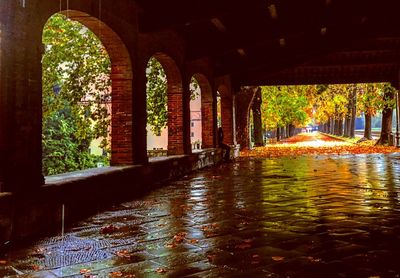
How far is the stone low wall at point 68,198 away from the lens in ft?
16.9

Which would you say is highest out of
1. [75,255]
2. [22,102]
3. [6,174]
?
[22,102]

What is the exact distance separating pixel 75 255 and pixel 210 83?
511 inches

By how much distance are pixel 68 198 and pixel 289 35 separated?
9.72 meters

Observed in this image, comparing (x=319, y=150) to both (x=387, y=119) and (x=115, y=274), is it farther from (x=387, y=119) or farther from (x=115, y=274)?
(x=115, y=274)

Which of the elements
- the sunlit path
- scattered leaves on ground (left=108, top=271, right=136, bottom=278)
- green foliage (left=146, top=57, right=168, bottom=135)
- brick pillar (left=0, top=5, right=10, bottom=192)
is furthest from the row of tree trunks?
scattered leaves on ground (left=108, top=271, right=136, bottom=278)

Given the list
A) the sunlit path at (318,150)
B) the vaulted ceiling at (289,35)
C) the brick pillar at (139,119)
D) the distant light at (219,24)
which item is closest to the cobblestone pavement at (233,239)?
the brick pillar at (139,119)

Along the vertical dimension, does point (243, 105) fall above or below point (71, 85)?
below

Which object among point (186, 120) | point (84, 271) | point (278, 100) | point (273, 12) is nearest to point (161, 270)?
point (84, 271)

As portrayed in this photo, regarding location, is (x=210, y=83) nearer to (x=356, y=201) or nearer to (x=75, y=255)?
(x=356, y=201)

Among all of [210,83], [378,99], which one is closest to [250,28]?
[210,83]

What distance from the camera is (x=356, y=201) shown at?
7457 millimetres

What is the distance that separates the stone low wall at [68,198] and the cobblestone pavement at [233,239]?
27 centimetres

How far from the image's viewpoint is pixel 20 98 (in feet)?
18.0

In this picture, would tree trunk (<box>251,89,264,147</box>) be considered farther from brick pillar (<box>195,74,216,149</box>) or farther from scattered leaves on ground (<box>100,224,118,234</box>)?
scattered leaves on ground (<box>100,224,118,234</box>)
